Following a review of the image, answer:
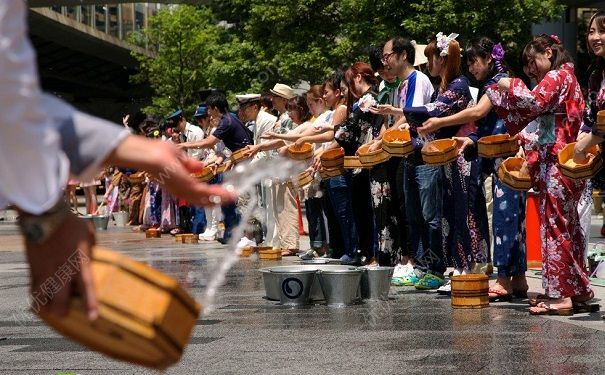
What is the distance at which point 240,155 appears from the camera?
1503 cm

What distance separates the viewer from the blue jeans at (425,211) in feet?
32.9

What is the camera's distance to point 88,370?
6.25 m

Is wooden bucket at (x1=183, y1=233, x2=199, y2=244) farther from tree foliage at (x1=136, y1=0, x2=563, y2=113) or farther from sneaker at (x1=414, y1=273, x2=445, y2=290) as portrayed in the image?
sneaker at (x1=414, y1=273, x2=445, y2=290)

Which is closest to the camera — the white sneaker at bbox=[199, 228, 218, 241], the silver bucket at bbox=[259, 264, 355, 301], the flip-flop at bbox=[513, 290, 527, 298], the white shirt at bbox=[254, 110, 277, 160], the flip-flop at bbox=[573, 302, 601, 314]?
the flip-flop at bbox=[573, 302, 601, 314]

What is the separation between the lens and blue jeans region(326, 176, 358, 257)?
1286 cm

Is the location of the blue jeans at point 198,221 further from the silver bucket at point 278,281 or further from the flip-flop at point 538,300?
the flip-flop at point 538,300

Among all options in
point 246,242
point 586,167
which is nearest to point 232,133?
point 246,242

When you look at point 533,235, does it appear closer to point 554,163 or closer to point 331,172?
point 331,172

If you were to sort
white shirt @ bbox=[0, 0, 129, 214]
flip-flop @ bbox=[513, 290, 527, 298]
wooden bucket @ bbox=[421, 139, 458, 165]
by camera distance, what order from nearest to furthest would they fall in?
1. white shirt @ bbox=[0, 0, 129, 214]
2. wooden bucket @ bbox=[421, 139, 458, 165]
3. flip-flop @ bbox=[513, 290, 527, 298]

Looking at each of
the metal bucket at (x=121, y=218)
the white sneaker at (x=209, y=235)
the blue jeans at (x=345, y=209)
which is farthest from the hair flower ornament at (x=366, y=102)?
the metal bucket at (x=121, y=218)

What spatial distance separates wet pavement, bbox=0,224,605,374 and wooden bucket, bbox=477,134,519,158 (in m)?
1.06

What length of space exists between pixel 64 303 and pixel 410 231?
836cm

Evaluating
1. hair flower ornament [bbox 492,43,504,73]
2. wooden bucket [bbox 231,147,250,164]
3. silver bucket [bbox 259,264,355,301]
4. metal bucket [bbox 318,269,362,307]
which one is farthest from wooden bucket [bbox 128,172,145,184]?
hair flower ornament [bbox 492,43,504,73]

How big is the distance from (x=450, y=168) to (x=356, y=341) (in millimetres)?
2665
